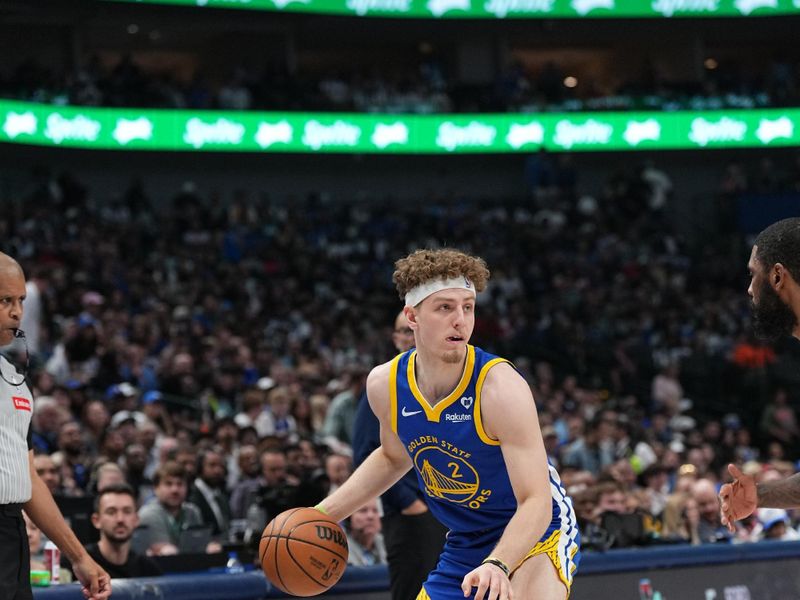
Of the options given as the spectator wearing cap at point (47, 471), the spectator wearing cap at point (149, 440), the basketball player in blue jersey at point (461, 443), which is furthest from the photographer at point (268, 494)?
the basketball player in blue jersey at point (461, 443)

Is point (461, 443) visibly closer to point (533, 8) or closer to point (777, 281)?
point (777, 281)

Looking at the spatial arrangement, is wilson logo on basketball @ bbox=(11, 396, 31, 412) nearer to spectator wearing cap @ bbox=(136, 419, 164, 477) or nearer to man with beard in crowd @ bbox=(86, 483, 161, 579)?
man with beard in crowd @ bbox=(86, 483, 161, 579)

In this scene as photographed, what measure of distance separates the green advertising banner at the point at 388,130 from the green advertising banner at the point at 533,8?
7.80 feet

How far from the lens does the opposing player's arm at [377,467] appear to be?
5.88m

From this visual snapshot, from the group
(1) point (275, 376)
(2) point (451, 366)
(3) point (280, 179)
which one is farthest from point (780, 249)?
(3) point (280, 179)

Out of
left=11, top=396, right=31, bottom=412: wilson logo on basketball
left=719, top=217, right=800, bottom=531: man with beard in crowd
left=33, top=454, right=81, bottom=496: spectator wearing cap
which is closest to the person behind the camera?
left=719, top=217, right=800, bottom=531: man with beard in crowd

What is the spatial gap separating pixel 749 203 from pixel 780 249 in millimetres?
27289

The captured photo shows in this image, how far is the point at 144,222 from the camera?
25000 mm

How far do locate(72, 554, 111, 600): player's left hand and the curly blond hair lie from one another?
5.77ft

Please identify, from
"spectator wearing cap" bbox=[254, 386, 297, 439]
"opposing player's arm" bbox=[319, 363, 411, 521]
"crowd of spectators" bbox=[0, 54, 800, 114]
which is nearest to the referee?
"opposing player's arm" bbox=[319, 363, 411, 521]

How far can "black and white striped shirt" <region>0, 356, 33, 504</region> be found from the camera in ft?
17.3

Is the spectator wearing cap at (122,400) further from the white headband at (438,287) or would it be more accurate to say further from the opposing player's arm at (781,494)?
the opposing player's arm at (781,494)

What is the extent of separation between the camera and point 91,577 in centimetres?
550

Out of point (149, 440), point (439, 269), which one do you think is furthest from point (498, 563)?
point (149, 440)
